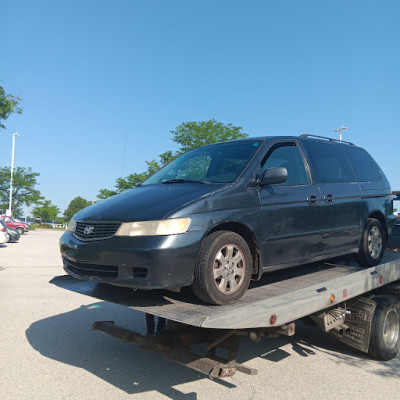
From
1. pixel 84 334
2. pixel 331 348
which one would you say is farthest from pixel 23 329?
pixel 331 348

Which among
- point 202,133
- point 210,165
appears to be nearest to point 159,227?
point 210,165

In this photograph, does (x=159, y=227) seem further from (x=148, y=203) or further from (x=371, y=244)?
(x=371, y=244)

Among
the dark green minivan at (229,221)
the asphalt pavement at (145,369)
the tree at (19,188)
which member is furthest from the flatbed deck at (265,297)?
the tree at (19,188)

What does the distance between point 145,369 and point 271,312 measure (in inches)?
73.5

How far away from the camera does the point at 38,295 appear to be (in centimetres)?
773

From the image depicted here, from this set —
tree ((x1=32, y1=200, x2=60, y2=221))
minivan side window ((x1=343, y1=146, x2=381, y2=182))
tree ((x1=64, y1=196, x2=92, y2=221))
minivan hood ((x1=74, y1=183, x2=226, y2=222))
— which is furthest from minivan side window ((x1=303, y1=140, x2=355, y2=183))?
tree ((x1=64, y1=196, x2=92, y2=221))

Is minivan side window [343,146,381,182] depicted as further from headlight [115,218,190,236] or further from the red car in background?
the red car in background

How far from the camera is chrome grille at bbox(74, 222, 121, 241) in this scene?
10.8 feet

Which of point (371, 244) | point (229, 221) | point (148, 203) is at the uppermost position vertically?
point (148, 203)

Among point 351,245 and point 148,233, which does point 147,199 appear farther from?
point 351,245

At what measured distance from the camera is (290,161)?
4336mm

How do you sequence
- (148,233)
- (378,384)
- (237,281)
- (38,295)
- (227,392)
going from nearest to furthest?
(148,233) < (237,281) < (227,392) < (378,384) < (38,295)

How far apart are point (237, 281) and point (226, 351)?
67 cm

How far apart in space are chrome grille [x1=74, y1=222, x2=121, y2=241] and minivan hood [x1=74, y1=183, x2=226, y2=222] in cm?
5
